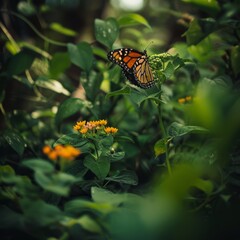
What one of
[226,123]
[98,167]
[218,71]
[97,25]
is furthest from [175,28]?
[226,123]

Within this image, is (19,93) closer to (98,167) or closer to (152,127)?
(152,127)

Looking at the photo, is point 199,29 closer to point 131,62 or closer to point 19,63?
point 131,62

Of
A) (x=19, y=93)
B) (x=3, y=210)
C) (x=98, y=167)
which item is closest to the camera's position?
(x=3, y=210)

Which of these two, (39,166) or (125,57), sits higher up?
(125,57)

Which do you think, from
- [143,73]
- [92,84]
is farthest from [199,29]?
[92,84]

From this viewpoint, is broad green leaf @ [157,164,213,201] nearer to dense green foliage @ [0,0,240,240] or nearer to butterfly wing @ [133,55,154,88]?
dense green foliage @ [0,0,240,240]

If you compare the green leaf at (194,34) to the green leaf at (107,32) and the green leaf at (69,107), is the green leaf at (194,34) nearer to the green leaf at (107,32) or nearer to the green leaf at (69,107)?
the green leaf at (107,32)

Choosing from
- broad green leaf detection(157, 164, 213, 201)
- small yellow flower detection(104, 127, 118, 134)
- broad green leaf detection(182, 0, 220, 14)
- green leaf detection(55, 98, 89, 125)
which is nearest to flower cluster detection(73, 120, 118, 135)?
small yellow flower detection(104, 127, 118, 134)
